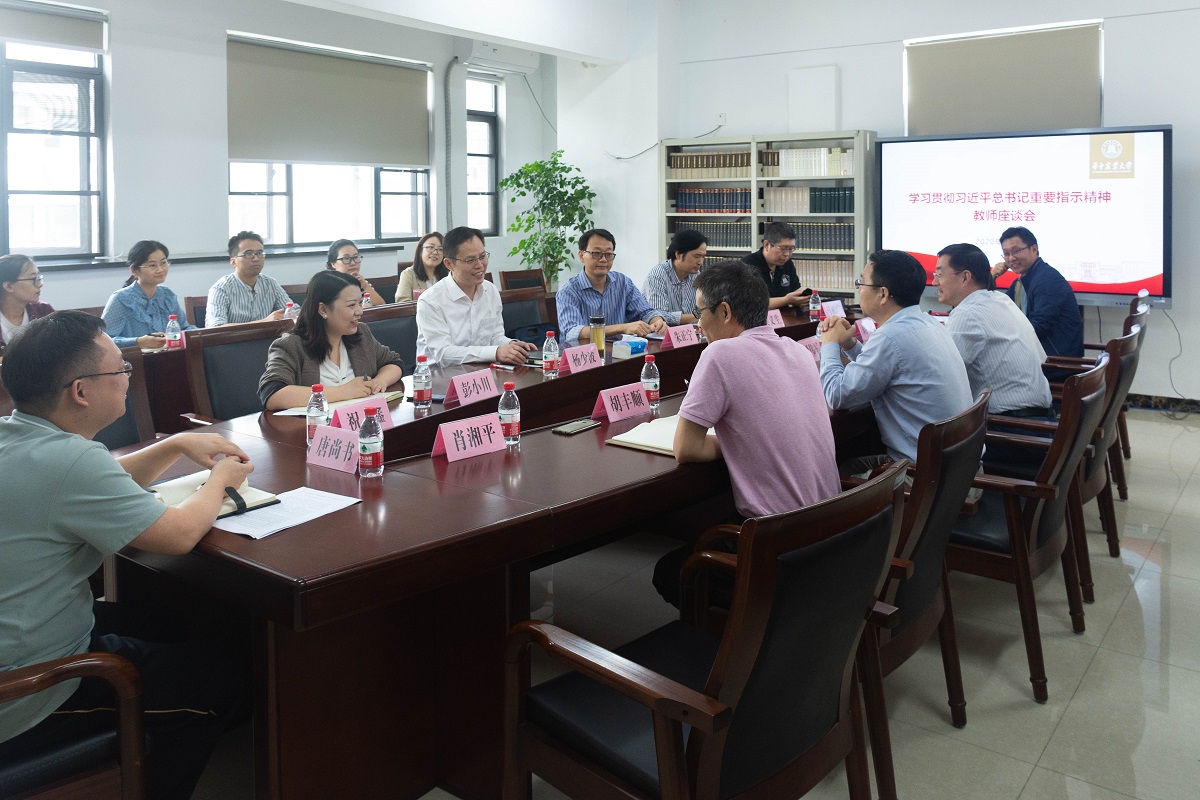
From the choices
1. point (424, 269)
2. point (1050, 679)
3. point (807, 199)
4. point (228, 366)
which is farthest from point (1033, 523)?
point (807, 199)

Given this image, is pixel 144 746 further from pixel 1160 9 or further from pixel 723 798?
pixel 1160 9

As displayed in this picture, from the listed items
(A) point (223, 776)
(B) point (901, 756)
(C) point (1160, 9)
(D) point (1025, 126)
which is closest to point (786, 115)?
(D) point (1025, 126)

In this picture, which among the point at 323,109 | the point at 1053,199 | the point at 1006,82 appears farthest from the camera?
the point at 323,109

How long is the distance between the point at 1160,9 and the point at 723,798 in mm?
6251

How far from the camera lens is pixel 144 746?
1.57 m

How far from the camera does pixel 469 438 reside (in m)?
2.35

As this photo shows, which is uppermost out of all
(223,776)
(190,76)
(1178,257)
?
(190,76)

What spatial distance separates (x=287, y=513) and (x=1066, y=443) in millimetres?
1890

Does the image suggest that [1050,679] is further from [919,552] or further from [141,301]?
[141,301]

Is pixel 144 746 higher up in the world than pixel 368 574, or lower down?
lower down

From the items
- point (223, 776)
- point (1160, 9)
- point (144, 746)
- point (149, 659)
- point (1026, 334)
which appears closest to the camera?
point (144, 746)

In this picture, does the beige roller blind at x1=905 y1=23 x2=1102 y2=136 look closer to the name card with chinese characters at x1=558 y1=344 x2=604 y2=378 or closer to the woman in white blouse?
the name card with chinese characters at x1=558 y1=344 x2=604 y2=378

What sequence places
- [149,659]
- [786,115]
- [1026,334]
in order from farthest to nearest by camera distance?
[786,115]
[1026,334]
[149,659]

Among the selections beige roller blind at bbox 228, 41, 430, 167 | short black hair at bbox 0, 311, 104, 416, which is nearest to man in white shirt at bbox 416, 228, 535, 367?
short black hair at bbox 0, 311, 104, 416
